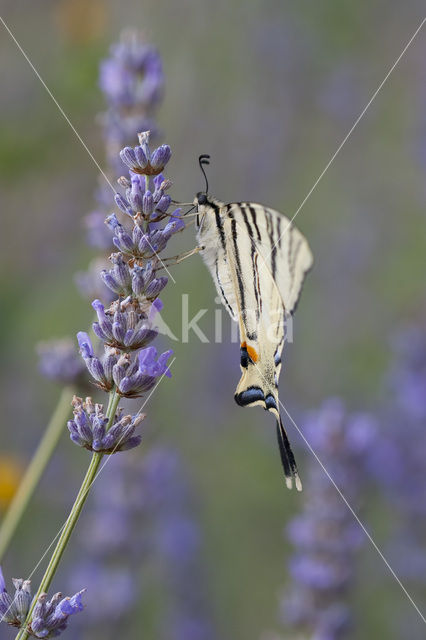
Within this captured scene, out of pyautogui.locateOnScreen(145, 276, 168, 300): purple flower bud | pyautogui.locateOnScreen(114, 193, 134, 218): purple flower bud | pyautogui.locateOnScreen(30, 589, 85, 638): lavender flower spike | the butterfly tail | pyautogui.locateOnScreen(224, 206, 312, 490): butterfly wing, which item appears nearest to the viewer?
pyautogui.locateOnScreen(30, 589, 85, 638): lavender flower spike

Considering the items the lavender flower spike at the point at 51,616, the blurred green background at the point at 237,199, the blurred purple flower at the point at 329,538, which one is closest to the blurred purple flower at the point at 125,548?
the blurred green background at the point at 237,199

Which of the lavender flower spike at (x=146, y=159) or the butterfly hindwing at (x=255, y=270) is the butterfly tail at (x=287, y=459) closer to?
the butterfly hindwing at (x=255, y=270)

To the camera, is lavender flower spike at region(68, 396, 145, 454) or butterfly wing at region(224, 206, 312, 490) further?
butterfly wing at region(224, 206, 312, 490)

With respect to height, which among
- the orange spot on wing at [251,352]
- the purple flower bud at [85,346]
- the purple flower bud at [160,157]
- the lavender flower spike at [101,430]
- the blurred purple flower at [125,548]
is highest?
the purple flower bud at [160,157]

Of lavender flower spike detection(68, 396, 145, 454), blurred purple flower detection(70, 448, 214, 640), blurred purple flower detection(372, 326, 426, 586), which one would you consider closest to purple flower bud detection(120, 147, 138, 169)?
lavender flower spike detection(68, 396, 145, 454)

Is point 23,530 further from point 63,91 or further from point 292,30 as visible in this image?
point 292,30

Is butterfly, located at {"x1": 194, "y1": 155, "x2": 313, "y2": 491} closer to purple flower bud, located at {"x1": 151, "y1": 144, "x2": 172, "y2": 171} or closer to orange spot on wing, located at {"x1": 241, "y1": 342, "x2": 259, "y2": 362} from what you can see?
orange spot on wing, located at {"x1": 241, "y1": 342, "x2": 259, "y2": 362}

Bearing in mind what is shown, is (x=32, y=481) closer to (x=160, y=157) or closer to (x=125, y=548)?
(x=160, y=157)
